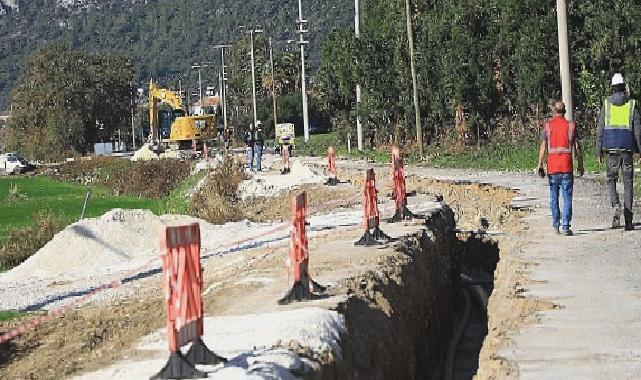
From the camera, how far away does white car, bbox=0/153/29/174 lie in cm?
9638

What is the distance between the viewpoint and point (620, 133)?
16.1m

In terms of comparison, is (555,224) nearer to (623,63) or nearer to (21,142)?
(623,63)

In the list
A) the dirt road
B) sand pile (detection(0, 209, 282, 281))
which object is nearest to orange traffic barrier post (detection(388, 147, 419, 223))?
the dirt road

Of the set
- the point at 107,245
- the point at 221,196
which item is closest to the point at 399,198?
the point at 107,245

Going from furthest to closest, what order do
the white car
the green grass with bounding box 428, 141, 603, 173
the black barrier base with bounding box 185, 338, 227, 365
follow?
the white car, the green grass with bounding box 428, 141, 603, 173, the black barrier base with bounding box 185, 338, 227, 365

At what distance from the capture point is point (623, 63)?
36219 millimetres

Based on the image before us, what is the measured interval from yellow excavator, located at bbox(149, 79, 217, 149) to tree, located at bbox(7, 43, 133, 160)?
3931 cm

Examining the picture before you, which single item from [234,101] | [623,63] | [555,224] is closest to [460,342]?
[555,224]

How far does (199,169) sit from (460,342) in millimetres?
38916

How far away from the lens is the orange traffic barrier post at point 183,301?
773 centimetres

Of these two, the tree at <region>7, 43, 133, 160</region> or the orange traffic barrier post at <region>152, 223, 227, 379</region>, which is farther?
the tree at <region>7, 43, 133, 160</region>

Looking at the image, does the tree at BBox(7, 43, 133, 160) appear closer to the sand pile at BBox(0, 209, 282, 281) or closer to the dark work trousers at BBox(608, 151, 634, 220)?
the sand pile at BBox(0, 209, 282, 281)

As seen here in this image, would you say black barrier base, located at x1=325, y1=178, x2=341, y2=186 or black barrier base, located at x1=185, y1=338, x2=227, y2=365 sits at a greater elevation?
Result: black barrier base, located at x1=185, y1=338, x2=227, y2=365

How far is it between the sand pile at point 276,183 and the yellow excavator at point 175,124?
37.4 m
